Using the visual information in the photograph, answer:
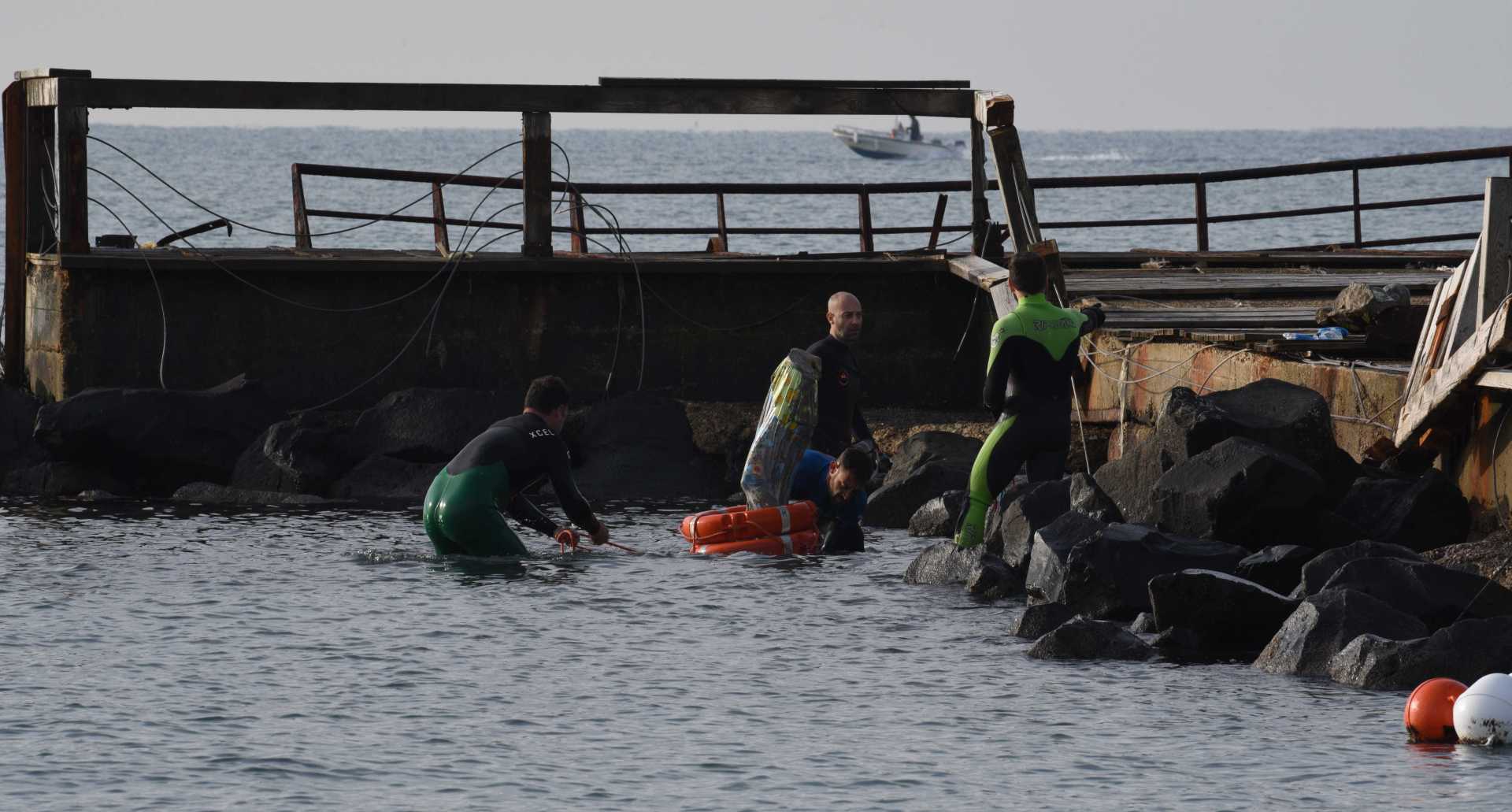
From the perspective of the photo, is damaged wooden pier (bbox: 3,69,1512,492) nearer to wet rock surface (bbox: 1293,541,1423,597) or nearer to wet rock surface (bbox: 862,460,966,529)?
wet rock surface (bbox: 862,460,966,529)

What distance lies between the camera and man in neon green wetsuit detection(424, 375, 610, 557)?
12.2 m

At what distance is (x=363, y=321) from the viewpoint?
16766 mm

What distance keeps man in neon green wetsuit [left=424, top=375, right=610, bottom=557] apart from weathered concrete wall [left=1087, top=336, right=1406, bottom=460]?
4280 mm

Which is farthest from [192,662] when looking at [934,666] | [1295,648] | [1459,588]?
[1459,588]

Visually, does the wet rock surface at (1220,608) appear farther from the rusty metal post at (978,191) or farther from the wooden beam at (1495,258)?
the rusty metal post at (978,191)

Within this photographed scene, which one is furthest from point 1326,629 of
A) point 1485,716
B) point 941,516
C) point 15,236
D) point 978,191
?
point 15,236

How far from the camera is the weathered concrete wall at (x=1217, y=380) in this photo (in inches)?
504

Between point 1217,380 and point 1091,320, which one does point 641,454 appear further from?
→ point 1091,320

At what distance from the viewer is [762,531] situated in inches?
510

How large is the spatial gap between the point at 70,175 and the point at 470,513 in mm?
5687

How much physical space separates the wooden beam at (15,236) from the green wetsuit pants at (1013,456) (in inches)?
325

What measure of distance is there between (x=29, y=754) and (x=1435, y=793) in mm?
5293

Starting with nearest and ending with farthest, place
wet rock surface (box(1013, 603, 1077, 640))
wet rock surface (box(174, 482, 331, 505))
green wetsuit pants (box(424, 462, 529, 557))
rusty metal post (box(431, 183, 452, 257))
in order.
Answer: wet rock surface (box(1013, 603, 1077, 640)), green wetsuit pants (box(424, 462, 529, 557)), wet rock surface (box(174, 482, 331, 505)), rusty metal post (box(431, 183, 452, 257))

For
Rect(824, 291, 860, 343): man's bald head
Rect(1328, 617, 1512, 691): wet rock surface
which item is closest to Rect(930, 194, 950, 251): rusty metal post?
Rect(824, 291, 860, 343): man's bald head
